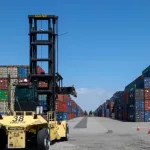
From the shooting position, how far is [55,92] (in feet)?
59.7

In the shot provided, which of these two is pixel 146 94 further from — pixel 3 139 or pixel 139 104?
pixel 3 139

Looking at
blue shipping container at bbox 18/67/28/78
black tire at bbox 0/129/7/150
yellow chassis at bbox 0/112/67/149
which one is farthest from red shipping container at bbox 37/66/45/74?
blue shipping container at bbox 18/67/28/78

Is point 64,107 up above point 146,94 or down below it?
below

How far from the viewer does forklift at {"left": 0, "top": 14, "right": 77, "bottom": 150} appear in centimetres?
1353

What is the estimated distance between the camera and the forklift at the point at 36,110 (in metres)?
13.5

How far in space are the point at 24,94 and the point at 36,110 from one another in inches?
31.8

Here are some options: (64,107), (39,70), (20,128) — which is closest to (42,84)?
(39,70)

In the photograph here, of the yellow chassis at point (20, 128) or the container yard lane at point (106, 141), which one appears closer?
the yellow chassis at point (20, 128)

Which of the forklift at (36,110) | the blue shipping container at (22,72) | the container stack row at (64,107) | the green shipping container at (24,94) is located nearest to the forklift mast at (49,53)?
the forklift at (36,110)

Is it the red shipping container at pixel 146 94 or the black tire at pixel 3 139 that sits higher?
the red shipping container at pixel 146 94

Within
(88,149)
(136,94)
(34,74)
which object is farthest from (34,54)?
(136,94)

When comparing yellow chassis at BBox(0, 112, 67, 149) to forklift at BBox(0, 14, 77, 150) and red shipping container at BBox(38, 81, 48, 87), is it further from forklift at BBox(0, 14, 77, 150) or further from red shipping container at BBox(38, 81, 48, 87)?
red shipping container at BBox(38, 81, 48, 87)

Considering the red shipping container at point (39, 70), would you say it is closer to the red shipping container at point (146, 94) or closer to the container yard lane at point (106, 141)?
the container yard lane at point (106, 141)

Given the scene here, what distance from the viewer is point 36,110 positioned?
15.2 metres
